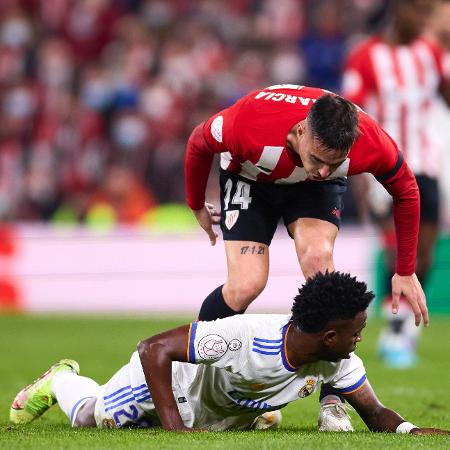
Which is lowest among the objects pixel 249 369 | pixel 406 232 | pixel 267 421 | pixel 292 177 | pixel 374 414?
pixel 267 421

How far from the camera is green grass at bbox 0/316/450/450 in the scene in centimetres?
476

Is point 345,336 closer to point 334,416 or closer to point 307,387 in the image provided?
point 307,387

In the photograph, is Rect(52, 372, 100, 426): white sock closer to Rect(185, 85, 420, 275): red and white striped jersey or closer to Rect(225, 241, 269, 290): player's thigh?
Rect(225, 241, 269, 290): player's thigh

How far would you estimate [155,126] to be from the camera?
52.6ft

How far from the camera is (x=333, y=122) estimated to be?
5.13m

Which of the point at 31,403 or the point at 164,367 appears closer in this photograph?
the point at 164,367

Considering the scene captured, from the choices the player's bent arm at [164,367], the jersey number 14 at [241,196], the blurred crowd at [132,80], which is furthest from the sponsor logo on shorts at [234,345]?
the blurred crowd at [132,80]

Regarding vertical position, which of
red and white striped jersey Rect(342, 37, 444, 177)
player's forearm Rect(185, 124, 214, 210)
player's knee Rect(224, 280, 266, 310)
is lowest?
player's knee Rect(224, 280, 266, 310)

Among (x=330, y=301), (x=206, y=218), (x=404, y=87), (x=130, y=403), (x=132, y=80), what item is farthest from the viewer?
(x=132, y=80)

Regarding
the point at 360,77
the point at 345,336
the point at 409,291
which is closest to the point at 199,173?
the point at 409,291

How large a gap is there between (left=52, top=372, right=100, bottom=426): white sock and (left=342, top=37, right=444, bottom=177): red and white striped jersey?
11.9ft

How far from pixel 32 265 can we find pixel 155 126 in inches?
125

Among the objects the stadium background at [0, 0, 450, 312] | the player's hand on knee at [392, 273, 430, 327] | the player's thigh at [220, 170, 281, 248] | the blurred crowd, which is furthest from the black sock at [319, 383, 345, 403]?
the blurred crowd

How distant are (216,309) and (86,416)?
33.0 inches
